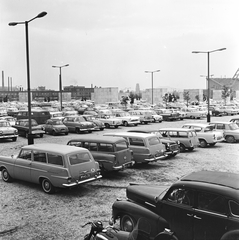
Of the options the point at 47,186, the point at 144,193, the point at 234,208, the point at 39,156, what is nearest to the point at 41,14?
the point at 39,156

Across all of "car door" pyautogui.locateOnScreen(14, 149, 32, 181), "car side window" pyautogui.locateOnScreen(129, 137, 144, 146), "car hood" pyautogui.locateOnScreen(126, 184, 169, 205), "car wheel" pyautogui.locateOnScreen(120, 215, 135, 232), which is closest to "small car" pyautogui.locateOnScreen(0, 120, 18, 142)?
"car side window" pyautogui.locateOnScreen(129, 137, 144, 146)

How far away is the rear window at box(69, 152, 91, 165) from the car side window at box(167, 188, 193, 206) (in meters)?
4.50

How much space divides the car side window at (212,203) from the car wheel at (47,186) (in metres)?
5.52

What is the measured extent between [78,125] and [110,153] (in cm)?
1422

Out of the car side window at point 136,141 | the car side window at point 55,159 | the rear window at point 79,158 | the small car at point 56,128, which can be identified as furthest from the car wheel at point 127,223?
the small car at point 56,128

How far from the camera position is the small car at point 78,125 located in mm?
25484

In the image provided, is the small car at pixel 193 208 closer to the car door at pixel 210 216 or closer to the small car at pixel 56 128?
the car door at pixel 210 216

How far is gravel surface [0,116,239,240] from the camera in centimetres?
730

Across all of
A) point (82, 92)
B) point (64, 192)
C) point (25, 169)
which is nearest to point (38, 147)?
point (25, 169)

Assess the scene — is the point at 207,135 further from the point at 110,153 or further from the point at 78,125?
the point at 78,125

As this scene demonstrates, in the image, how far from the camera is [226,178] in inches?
236

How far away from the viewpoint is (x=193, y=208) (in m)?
5.57

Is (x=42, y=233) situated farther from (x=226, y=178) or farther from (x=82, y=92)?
(x=82, y=92)

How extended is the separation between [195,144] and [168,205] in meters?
11.8
